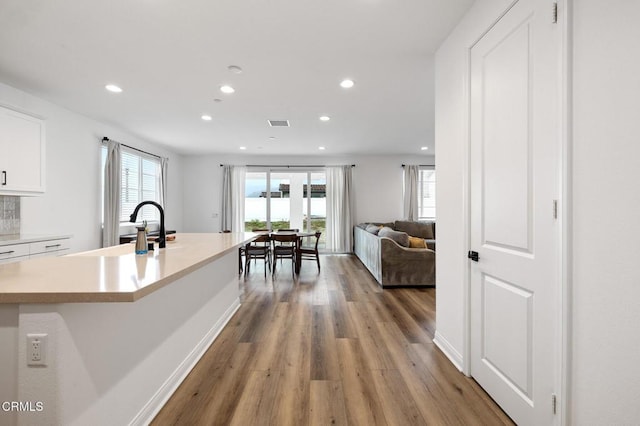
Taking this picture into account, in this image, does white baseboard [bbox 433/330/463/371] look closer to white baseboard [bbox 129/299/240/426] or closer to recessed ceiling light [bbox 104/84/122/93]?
white baseboard [bbox 129/299/240/426]

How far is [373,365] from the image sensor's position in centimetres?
214

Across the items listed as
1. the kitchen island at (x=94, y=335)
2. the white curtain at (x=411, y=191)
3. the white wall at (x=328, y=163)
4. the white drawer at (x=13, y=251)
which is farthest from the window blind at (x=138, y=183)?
the white curtain at (x=411, y=191)

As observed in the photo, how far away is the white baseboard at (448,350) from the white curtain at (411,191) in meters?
5.13

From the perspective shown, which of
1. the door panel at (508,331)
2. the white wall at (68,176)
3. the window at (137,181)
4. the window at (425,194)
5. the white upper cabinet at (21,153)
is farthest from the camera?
the window at (425,194)

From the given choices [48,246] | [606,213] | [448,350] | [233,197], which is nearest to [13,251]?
[48,246]

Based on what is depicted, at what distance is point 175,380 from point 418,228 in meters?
6.01

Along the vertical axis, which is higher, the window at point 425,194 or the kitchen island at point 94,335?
the window at point 425,194

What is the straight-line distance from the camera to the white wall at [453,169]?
2.03 meters

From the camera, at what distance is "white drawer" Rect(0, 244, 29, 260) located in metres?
2.60

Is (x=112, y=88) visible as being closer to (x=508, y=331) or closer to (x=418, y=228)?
(x=508, y=331)

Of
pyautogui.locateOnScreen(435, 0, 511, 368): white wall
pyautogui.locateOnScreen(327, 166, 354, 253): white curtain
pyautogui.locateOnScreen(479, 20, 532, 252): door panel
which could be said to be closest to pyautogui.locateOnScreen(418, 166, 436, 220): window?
pyautogui.locateOnScreen(327, 166, 354, 253): white curtain

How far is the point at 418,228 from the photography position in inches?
268

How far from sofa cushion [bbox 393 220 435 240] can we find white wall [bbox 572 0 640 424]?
5.71 metres

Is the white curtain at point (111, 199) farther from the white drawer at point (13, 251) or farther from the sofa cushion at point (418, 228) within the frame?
the sofa cushion at point (418, 228)
